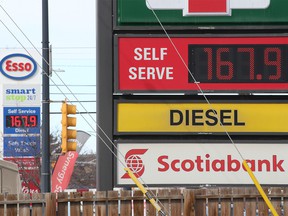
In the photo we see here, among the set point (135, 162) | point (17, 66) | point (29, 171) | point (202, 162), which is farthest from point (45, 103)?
point (17, 66)

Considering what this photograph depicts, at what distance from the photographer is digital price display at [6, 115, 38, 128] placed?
65869mm

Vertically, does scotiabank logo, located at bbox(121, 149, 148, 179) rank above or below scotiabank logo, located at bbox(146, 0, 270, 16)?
below

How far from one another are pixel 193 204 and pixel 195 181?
52cm

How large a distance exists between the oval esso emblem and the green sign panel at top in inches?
2260

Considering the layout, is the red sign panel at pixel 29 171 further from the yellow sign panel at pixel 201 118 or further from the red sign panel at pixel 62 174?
the yellow sign panel at pixel 201 118

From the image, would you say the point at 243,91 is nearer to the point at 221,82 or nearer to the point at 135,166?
the point at 221,82

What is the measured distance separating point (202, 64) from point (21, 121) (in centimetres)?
5162

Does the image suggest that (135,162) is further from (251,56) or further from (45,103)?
(45,103)

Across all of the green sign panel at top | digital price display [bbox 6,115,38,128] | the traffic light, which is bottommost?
the traffic light

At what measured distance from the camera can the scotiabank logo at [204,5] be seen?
15.9 metres

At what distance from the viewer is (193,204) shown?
1648cm

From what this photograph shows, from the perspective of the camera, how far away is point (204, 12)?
52.3 feet

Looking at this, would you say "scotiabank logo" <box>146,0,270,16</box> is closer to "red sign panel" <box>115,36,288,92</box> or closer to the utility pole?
"red sign panel" <box>115,36,288,92</box>

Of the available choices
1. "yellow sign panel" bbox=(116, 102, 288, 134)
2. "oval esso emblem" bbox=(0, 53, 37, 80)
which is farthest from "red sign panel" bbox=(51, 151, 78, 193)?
"oval esso emblem" bbox=(0, 53, 37, 80)
